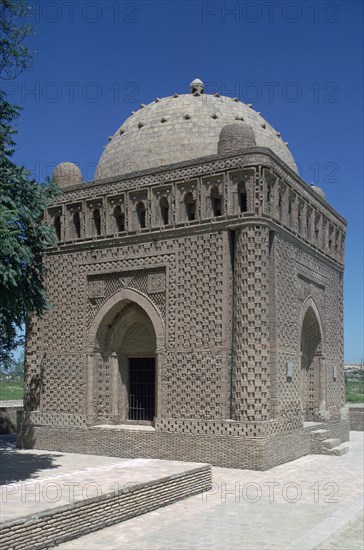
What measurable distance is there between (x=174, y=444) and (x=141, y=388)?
8.24 feet

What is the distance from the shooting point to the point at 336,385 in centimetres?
2055

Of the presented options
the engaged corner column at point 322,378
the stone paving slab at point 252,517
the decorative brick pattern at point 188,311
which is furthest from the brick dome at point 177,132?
the stone paving slab at point 252,517

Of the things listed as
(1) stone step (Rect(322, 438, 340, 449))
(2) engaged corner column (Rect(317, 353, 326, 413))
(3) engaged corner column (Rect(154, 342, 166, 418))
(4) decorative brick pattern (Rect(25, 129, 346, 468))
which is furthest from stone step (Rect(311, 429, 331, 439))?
(3) engaged corner column (Rect(154, 342, 166, 418))

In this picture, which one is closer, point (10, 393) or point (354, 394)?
point (10, 393)

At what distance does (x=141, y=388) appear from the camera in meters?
17.0

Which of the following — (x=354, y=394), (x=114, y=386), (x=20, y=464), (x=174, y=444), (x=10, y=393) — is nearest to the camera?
(x=20, y=464)

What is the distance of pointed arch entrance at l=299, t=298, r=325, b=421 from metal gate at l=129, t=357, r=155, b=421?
4945 millimetres

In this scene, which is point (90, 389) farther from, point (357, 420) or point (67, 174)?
point (357, 420)

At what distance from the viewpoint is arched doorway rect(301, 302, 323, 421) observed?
19.3 metres

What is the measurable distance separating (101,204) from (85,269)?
5.84 ft

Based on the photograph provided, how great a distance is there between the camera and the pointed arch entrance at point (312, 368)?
19.2m

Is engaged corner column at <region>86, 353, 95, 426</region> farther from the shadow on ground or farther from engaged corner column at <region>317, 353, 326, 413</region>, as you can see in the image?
engaged corner column at <region>317, 353, 326, 413</region>

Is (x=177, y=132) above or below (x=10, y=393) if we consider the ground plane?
above

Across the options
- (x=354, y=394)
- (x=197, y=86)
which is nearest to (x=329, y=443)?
(x=197, y=86)
